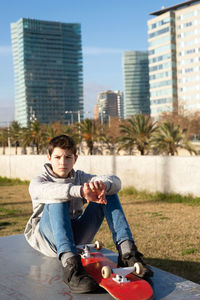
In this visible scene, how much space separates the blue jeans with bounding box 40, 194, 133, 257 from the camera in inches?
102

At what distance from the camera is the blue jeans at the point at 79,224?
2.58m

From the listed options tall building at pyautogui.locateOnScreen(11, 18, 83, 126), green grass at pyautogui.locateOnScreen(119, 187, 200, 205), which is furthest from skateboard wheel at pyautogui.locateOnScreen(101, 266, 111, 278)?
tall building at pyautogui.locateOnScreen(11, 18, 83, 126)

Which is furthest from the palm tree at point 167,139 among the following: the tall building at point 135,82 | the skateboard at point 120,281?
the tall building at point 135,82

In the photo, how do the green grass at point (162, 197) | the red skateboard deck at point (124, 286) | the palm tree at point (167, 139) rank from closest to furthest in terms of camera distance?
the red skateboard deck at point (124, 286) < the green grass at point (162, 197) < the palm tree at point (167, 139)

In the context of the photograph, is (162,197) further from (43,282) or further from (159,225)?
(43,282)

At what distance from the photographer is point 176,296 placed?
2.24 metres

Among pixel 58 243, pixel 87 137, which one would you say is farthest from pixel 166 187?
pixel 87 137

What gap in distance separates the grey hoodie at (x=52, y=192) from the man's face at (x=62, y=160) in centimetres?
6

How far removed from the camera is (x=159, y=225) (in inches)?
243

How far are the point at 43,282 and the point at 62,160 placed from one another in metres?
0.91

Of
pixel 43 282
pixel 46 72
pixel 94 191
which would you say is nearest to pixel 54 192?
pixel 94 191

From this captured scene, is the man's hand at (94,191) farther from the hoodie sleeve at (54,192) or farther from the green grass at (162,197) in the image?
the green grass at (162,197)

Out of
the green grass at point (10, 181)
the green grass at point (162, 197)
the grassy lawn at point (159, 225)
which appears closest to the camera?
the grassy lawn at point (159, 225)

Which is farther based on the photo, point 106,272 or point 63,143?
point 63,143
